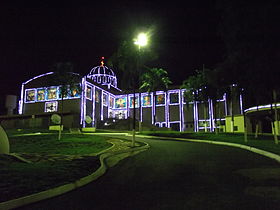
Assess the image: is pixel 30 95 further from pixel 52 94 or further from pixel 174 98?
pixel 174 98

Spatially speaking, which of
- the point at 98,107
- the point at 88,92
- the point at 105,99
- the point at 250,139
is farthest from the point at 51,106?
the point at 250,139

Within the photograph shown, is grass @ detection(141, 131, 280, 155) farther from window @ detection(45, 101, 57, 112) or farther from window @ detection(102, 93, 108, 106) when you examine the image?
window @ detection(102, 93, 108, 106)

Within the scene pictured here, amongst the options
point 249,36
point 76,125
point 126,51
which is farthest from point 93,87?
point 249,36

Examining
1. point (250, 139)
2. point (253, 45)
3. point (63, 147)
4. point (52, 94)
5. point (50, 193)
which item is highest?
point (52, 94)

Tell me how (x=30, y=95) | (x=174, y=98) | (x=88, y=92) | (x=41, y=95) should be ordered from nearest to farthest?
(x=88, y=92)
(x=41, y=95)
(x=30, y=95)
(x=174, y=98)

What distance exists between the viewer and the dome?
83438 mm

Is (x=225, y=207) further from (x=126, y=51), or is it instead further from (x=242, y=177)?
(x=126, y=51)

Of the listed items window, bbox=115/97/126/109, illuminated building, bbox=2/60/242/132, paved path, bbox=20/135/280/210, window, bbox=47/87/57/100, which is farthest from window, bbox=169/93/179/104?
paved path, bbox=20/135/280/210

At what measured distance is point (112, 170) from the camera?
1204 centimetres

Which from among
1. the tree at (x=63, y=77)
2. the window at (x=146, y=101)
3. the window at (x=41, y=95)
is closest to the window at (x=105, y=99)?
the window at (x=146, y=101)

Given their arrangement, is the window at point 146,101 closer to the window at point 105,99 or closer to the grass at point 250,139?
the window at point 105,99

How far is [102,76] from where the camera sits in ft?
274

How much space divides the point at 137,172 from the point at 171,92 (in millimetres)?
60118

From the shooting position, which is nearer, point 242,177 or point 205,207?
point 205,207
